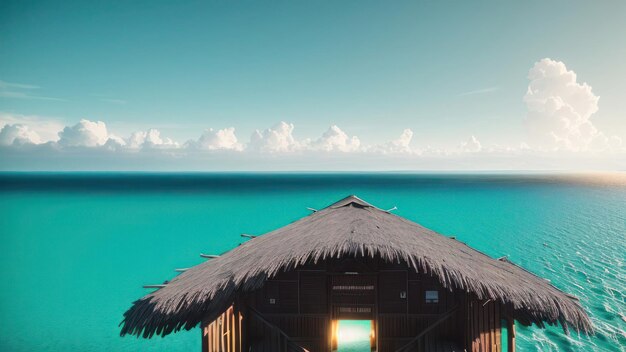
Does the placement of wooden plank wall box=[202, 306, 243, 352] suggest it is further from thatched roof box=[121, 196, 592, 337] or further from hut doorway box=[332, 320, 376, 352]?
hut doorway box=[332, 320, 376, 352]

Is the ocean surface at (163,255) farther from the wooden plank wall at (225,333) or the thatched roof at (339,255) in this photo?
the thatched roof at (339,255)

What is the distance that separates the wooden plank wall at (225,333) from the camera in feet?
17.8

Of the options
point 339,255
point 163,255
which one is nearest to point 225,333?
point 339,255

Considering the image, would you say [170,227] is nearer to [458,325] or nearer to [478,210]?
[458,325]

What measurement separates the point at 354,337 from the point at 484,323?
19.9 ft

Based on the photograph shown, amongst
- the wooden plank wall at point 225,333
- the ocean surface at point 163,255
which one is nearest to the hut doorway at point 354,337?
the wooden plank wall at point 225,333

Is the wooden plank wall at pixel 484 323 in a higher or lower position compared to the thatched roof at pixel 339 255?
lower

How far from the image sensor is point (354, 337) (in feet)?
39.3

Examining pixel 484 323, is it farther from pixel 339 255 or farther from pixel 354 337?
pixel 354 337

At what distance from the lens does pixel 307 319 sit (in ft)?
25.4

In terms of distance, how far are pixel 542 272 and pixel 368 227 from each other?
21.0 metres

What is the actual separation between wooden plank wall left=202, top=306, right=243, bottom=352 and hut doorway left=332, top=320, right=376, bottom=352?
500 centimetres

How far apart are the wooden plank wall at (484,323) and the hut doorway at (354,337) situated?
4.47 meters

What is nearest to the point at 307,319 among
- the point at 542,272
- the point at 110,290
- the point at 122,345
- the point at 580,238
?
the point at 122,345
